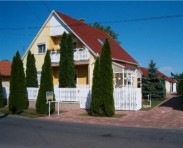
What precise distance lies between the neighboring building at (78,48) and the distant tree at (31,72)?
5.28ft

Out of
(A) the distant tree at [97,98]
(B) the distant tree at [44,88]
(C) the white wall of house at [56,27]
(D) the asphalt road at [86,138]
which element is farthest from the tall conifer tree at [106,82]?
(C) the white wall of house at [56,27]

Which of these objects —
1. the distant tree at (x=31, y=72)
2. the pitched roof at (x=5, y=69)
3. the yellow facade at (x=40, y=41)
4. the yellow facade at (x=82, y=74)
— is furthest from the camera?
the pitched roof at (x=5, y=69)

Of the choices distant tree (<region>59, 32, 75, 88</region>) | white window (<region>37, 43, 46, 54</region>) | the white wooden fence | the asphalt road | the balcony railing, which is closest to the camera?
the asphalt road

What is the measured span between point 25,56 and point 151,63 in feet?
49.3

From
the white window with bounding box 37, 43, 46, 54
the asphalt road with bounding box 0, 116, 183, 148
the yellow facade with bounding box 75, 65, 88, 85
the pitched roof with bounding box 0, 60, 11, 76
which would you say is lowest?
the asphalt road with bounding box 0, 116, 183, 148

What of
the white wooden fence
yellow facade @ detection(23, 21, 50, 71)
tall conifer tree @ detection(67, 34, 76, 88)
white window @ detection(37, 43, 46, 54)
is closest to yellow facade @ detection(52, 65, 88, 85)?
tall conifer tree @ detection(67, 34, 76, 88)

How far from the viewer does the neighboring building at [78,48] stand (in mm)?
27203

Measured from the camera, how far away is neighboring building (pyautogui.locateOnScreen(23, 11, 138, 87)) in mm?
27203

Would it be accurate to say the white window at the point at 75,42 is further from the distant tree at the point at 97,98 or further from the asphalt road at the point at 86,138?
the asphalt road at the point at 86,138

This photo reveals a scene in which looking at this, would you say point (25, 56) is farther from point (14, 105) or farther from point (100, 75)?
point (100, 75)

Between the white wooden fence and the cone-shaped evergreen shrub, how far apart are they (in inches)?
107

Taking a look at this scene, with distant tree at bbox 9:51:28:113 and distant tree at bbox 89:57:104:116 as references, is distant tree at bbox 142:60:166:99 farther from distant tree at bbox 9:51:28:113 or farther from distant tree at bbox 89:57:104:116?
distant tree at bbox 9:51:28:113

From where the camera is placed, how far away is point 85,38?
28562 mm

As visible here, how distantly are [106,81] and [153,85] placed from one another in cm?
1634
